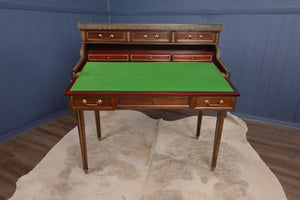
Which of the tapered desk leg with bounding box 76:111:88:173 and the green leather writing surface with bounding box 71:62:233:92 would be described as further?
the tapered desk leg with bounding box 76:111:88:173

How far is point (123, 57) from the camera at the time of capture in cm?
276

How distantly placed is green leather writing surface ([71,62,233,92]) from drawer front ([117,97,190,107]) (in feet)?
0.29

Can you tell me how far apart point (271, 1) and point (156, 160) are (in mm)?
2884

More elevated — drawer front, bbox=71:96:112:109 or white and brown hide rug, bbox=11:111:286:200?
drawer front, bbox=71:96:112:109

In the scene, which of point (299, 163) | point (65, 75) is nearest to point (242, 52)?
point (299, 163)

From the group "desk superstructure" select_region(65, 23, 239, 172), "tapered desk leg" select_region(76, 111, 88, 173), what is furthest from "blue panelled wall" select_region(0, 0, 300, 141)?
"tapered desk leg" select_region(76, 111, 88, 173)

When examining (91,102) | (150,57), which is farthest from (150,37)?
(91,102)

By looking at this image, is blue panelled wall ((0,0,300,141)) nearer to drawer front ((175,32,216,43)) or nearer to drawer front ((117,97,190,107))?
drawer front ((175,32,216,43))

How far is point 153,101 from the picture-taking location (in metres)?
1.79

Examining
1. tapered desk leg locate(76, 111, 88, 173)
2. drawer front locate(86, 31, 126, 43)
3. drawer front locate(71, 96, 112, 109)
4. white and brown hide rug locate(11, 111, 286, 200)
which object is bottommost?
white and brown hide rug locate(11, 111, 286, 200)

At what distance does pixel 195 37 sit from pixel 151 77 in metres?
1.04

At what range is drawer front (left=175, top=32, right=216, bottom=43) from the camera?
2.62 meters

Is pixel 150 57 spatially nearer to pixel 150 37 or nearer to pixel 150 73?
pixel 150 37

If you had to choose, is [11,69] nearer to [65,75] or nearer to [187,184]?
[65,75]
